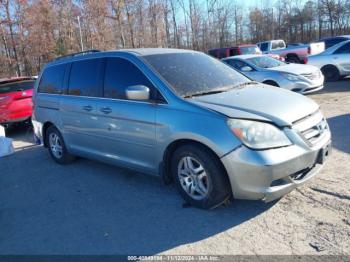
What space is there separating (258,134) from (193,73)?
1.46m

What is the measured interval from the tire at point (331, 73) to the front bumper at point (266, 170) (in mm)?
10775

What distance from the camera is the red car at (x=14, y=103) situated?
9.26m

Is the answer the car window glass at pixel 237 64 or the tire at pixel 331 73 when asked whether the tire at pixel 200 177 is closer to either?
the car window glass at pixel 237 64

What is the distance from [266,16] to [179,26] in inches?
576

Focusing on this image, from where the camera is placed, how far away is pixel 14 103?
934 centimetres

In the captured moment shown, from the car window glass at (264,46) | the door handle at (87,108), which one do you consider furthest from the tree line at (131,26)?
the door handle at (87,108)

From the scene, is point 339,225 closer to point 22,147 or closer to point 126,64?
point 126,64

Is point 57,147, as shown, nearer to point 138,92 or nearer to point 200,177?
point 138,92

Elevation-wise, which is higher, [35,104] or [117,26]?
[117,26]

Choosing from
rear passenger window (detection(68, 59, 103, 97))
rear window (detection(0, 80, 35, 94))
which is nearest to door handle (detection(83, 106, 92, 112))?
rear passenger window (detection(68, 59, 103, 97))

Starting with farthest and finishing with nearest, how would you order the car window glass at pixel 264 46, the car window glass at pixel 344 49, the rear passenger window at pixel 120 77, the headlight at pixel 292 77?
1. the car window glass at pixel 264 46
2. the car window glass at pixel 344 49
3. the headlight at pixel 292 77
4. the rear passenger window at pixel 120 77

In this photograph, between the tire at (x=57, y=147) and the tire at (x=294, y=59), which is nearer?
the tire at (x=57, y=147)

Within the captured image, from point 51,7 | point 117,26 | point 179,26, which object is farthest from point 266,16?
point 51,7

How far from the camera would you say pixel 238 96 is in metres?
4.19
